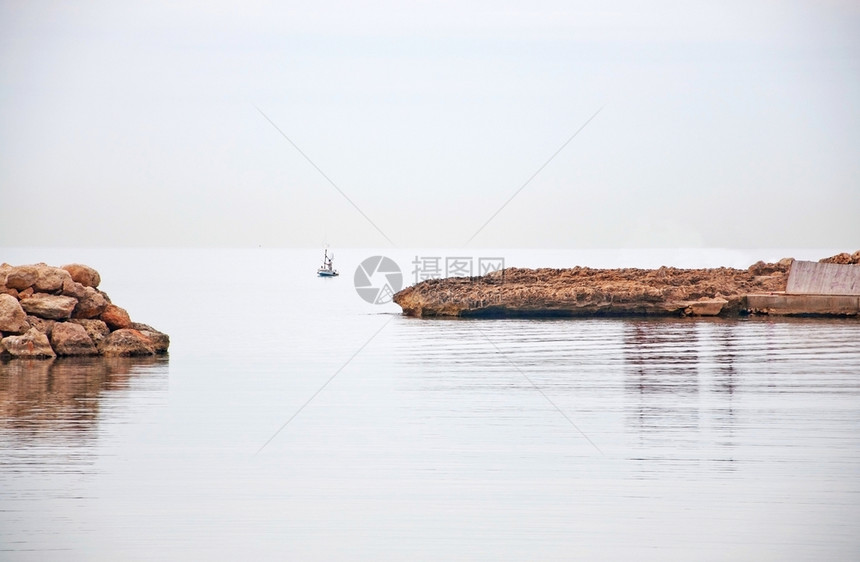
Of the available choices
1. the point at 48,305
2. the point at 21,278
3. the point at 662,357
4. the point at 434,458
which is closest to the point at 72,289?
the point at 48,305

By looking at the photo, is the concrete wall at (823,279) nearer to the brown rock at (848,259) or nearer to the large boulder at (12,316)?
the brown rock at (848,259)

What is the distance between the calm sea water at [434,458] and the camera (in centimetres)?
603

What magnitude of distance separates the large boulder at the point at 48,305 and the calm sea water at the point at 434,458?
90 centimetres

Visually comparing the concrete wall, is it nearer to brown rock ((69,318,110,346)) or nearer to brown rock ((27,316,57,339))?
brown rock ((69,318,110,346))

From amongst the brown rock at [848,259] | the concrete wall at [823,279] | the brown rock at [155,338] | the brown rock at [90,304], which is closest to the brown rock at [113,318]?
the brown rock at [90,304]

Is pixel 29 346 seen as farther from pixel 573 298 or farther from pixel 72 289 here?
pixel 573 298

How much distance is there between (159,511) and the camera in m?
6.56

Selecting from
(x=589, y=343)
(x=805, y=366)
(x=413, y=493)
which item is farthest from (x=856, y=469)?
(x=589, y=343)

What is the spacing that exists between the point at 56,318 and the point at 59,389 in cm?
354

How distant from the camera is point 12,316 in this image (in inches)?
544

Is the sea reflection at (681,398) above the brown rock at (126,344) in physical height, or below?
below

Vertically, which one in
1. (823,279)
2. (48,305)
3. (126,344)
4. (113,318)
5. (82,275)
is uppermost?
(823,279)

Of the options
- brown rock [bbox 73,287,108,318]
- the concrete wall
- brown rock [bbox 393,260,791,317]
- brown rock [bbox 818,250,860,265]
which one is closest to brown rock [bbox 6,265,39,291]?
brown rock [bbox 73,287,108,318]

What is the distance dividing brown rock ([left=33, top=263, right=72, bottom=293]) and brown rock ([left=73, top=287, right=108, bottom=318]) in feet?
1.19
